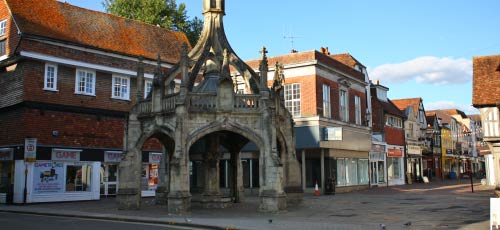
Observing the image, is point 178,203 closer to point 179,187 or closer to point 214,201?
point 179,187

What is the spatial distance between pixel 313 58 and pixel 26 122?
62.3ft

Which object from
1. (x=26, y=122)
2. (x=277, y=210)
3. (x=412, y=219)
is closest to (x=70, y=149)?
(x=26, y=122)

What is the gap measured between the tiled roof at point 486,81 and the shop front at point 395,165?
19869 millimetres

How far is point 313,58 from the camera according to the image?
33750mm

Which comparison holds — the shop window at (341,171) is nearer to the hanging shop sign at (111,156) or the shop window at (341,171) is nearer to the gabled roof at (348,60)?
the gabled roof at (348,60)

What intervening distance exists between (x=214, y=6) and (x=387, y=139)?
3060cm

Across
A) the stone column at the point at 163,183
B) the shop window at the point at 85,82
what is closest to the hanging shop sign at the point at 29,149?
the shop window at the point at 85,82

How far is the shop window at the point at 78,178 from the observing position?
2831 centimetres

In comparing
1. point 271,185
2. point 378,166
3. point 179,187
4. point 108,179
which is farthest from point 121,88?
point 378,166

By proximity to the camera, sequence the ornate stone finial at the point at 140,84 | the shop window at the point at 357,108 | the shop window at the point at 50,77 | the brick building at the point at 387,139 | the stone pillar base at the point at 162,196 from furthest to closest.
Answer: the brick building at the point at 387,139 → the shop window at the point at 357,108 → the shop window at the point at 50,77 → the stone pillar base at the point at 162,196 → the ornate stone finial at the point at 140,84

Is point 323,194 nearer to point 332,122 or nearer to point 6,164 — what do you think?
point 332,122

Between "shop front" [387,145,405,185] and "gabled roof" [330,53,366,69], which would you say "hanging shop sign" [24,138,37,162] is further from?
"shop front" [387,145,405,185]

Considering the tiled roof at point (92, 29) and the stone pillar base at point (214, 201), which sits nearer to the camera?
the stone pillar base at point (214, 201)

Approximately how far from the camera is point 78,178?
28812mm
